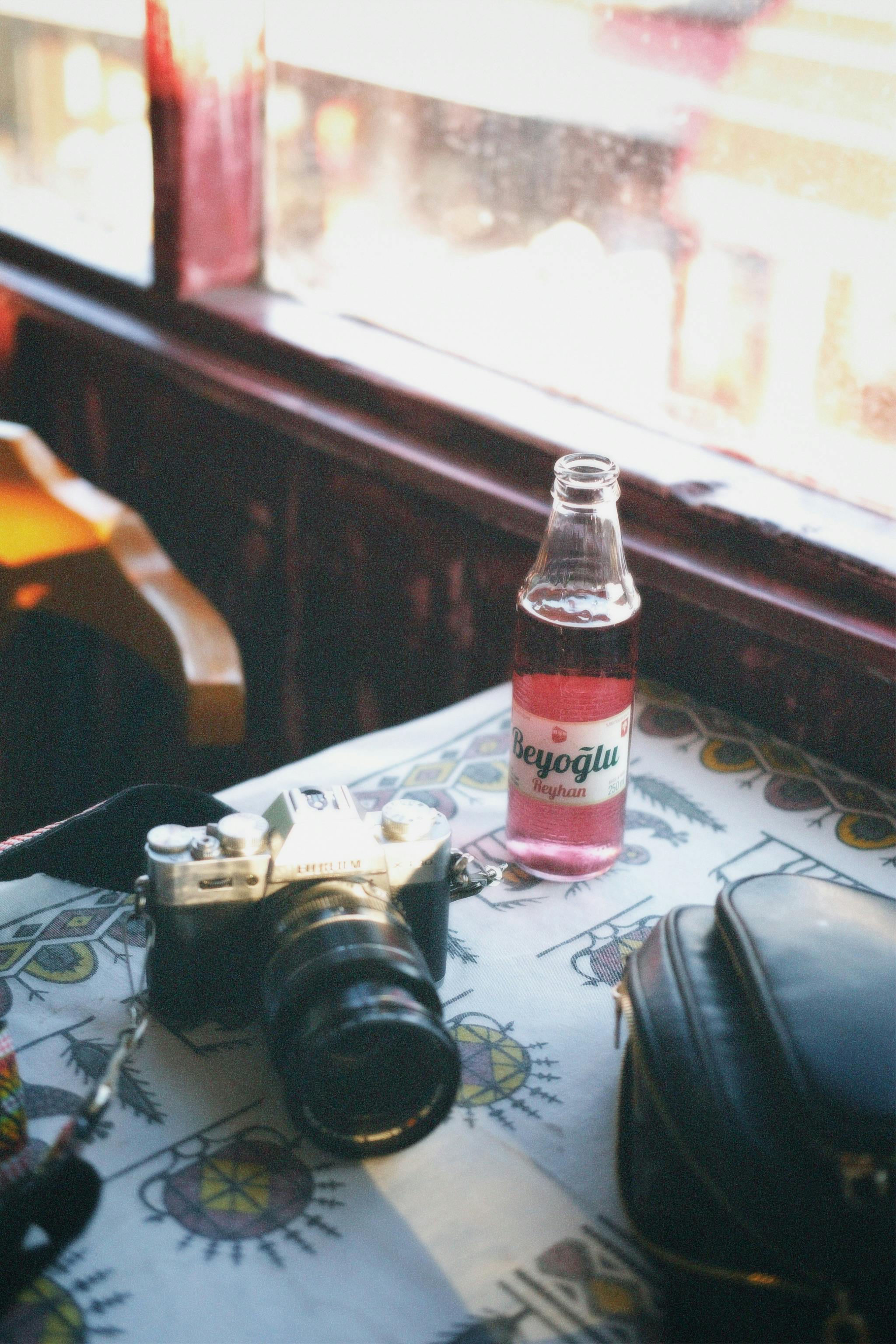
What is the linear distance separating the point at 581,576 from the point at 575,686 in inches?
3.1

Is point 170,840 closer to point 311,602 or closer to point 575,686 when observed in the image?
point 575,686

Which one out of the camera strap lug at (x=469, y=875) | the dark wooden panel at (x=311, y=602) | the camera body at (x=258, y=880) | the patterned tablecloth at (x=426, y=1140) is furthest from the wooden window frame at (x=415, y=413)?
the camera body at (x=258, y=880)

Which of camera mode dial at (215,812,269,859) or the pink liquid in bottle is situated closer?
camera mode dial at (215,812,269,859)

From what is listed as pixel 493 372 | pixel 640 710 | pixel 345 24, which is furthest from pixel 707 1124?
pixel 345 24

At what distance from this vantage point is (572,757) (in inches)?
27.7

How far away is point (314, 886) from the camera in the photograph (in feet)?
1.94

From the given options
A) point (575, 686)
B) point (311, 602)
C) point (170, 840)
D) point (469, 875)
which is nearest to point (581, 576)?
point (575, 686)

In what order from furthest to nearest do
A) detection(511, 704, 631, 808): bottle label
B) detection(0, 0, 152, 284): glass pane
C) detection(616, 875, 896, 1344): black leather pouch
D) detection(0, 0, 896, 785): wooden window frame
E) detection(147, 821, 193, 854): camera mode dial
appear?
detection(0, 0, 152, 284): glass pane
detection(0, 0, 896, 785): wooden window frame
detection(511, 704, 631, 808): bottle label
detection(147, 821, 193, 854): camera mode dial
detection(616, 875, 896, 1344): black leather pouch

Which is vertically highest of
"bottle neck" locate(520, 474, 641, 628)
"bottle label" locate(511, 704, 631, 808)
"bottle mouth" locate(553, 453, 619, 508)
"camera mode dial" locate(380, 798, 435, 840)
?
"bottle mouth" locate(553, 453, 619, 508)

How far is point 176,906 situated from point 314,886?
7 cm

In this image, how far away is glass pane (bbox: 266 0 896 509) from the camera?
0.92 meters

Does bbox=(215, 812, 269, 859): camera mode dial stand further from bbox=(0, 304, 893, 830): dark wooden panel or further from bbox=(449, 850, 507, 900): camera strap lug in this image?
bbox=(0, 304, 893, 830): dark wooden panel

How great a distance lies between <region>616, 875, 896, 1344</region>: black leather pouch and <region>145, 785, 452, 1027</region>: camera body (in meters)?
0.12

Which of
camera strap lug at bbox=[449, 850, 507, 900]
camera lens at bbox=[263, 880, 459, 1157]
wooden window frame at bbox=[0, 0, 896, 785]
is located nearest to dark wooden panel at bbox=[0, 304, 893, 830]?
wooden window frame at bbox=[0, 0, 896, 785]
